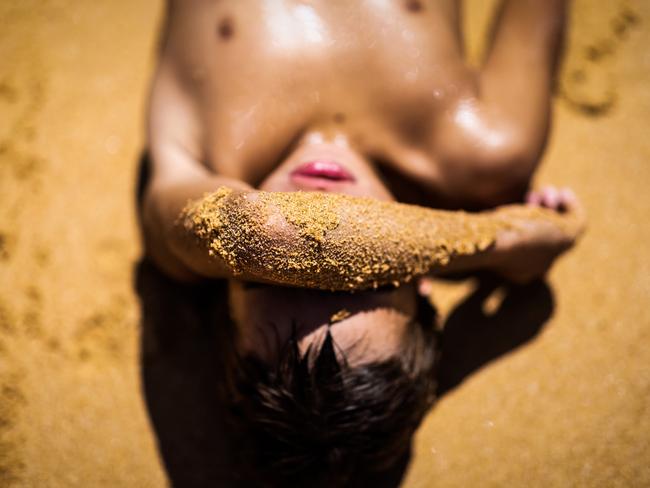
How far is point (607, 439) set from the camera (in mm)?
1408

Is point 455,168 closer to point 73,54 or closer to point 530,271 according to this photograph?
point 530,271

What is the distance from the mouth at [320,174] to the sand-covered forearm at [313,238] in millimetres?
186

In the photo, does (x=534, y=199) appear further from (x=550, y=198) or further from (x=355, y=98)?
(x=355, y=98)

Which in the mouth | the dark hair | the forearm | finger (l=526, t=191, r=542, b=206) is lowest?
the dark hair

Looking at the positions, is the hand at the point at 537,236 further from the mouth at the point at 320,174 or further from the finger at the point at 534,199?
the mouth at the point at 320,174

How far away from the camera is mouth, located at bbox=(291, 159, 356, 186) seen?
116cm

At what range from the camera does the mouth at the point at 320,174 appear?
1159 mm

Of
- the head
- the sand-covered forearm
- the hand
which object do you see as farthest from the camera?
the hand

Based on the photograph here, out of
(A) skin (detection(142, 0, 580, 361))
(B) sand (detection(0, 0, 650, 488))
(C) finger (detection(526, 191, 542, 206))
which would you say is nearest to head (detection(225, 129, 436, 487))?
(A) skin (detection(142, 0, 580, 361))

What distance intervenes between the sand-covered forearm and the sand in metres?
0.64

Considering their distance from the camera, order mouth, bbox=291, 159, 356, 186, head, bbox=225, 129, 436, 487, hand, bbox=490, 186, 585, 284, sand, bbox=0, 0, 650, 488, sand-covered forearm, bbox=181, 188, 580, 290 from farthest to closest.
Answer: sand, bbox=0, 0, 650, 488, hand, bbox=490, 186, 585, 284, mouth, bbox=291, 159, 356, 186, head, bbox=225, 129, 436, 487, sand-covered forearm, bbox=181, 188, 580, 290

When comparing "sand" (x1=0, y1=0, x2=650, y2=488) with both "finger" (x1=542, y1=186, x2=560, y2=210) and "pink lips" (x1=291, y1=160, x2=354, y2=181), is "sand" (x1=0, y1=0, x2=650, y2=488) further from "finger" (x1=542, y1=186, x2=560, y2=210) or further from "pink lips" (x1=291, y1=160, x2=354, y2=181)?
"pink lips" (x1=291, y1=160, x2=354, y2=181)

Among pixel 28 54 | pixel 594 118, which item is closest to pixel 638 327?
pixel 594 118

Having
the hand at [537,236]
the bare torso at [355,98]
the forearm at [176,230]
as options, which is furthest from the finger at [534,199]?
the forearm at [176,230]
